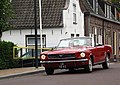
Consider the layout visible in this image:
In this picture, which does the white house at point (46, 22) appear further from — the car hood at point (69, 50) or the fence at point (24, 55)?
the car hood at point (69, 50)

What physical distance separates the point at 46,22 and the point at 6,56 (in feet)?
33.1

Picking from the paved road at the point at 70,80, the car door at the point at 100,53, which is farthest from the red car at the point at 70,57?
the paved road at the point at 70,80

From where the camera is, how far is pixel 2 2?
22.8 metres

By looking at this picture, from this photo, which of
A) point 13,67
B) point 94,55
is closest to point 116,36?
point 13,67

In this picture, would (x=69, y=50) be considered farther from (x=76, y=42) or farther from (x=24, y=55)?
(x=24, y=55)

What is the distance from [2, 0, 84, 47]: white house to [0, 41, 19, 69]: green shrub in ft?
29.3

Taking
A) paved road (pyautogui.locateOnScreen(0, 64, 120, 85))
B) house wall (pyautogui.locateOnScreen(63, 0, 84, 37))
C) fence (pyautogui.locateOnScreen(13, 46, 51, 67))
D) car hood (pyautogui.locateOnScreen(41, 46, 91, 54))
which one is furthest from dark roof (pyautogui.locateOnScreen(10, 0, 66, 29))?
paved road (pyautogui.locateOnScreen(0, 64, 120, 85))

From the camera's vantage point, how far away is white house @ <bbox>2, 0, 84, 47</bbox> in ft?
108

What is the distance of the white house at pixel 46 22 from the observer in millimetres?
33062

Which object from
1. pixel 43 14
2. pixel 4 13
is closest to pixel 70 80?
pixel 4 13

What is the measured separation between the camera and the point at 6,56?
77.3 feet

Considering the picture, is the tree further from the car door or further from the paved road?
the paved road

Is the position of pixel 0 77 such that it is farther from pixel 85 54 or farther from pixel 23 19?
pixel 23 19

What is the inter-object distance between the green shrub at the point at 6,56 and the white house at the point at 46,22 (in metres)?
8.93
